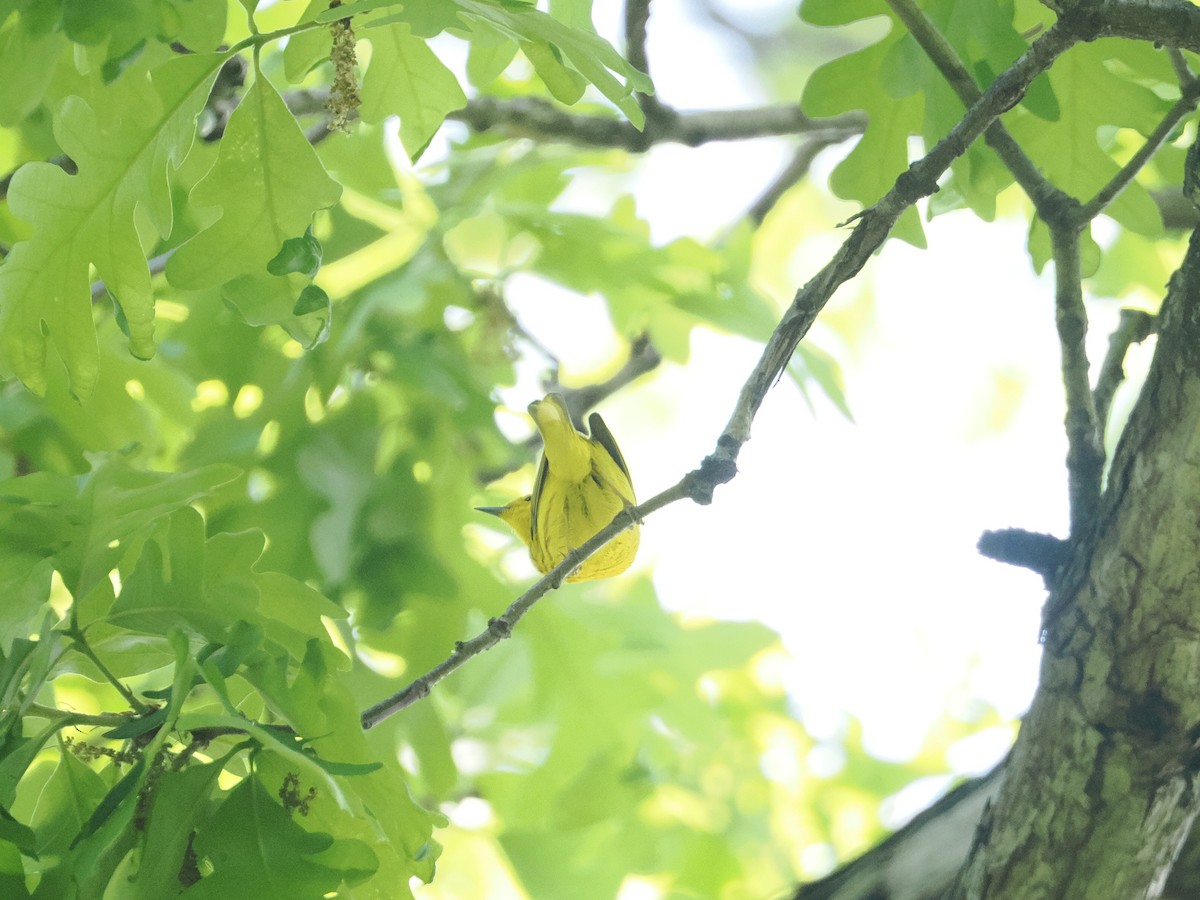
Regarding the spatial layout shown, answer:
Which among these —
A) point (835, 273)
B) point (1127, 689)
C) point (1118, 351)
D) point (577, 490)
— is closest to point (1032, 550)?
point (1127, 689)

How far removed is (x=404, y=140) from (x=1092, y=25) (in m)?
0.72

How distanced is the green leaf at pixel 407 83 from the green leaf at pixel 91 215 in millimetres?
247

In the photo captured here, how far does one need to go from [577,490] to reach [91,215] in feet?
2.67

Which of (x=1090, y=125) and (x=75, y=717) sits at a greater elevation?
(x=1090, y=125)

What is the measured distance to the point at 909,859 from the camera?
138cm

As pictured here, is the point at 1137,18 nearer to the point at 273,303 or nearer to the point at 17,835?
the point at 273,303

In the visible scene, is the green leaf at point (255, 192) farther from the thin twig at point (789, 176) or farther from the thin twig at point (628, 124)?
the thin twig at point (789, 176)

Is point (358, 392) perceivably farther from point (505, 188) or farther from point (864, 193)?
point (864, 193)

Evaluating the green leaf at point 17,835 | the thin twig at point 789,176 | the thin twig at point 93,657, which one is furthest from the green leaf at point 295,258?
the thin twig at point 789,176

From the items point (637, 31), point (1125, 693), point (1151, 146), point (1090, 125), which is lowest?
point (1125, 693)

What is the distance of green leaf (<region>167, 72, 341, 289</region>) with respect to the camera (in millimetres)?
1054

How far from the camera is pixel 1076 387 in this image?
1261 mm

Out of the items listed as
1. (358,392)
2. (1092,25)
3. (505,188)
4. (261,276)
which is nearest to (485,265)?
(505,188)

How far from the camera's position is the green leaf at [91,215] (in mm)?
1024
